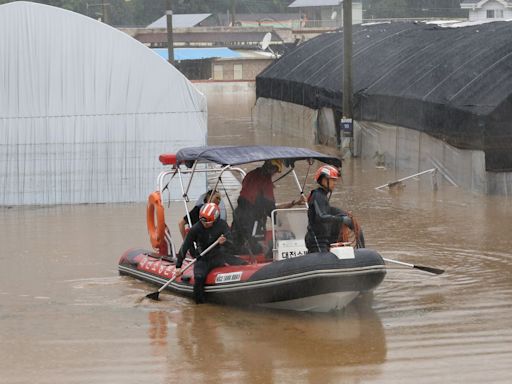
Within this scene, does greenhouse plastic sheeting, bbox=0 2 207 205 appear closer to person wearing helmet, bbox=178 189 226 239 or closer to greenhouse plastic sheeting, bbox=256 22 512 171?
greenhouse plastic sheeting, bbox=256 22 512 171

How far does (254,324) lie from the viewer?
12.4m

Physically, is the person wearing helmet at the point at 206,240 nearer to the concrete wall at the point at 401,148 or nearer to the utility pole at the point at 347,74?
the concrete wall at the point at 401,148

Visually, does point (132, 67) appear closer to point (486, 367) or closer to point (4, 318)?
point (4, 318)

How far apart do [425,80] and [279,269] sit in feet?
51.1

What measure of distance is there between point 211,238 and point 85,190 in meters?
9.47

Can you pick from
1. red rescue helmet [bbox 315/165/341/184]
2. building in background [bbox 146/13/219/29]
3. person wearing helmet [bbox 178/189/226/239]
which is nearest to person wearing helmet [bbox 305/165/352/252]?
red rescue helmet [bbox 315/165/341/184]

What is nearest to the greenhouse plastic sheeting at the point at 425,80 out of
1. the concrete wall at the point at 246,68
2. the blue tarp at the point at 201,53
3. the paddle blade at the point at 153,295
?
the paddle blade at the point at 153,295

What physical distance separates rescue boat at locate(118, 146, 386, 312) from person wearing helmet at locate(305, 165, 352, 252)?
0.72 feet

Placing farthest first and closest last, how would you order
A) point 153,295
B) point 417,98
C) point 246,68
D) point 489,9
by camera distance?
point 489,9
point 246,68
point 417,98
point 153,295

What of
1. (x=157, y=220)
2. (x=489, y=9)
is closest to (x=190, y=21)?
(x=489, y=9)

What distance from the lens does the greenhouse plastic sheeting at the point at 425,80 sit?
73.5 ft

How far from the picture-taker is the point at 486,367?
10273mm

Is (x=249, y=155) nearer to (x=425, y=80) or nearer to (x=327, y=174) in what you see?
(x=327, y=174)

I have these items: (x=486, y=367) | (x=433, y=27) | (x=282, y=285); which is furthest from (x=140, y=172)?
(x=433, y=27)
